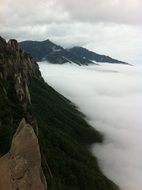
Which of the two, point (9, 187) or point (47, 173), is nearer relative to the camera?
point (9, 187)

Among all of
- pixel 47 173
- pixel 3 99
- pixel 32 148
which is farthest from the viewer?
pixel 3 99

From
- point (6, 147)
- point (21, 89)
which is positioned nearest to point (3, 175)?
point (6, 147)

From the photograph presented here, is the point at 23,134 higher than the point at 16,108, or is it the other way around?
the point at 23,134

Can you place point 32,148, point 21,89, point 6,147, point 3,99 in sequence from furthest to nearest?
point 21,89, point 3,99, point 6,147, point 32,148

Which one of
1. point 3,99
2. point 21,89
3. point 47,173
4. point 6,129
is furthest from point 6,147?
point 21,89

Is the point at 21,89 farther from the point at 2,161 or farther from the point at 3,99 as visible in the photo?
the point at 2,161

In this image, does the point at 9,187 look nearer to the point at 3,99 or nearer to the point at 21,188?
the point at 21,188

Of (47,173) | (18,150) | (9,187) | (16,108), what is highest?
(18,150)
